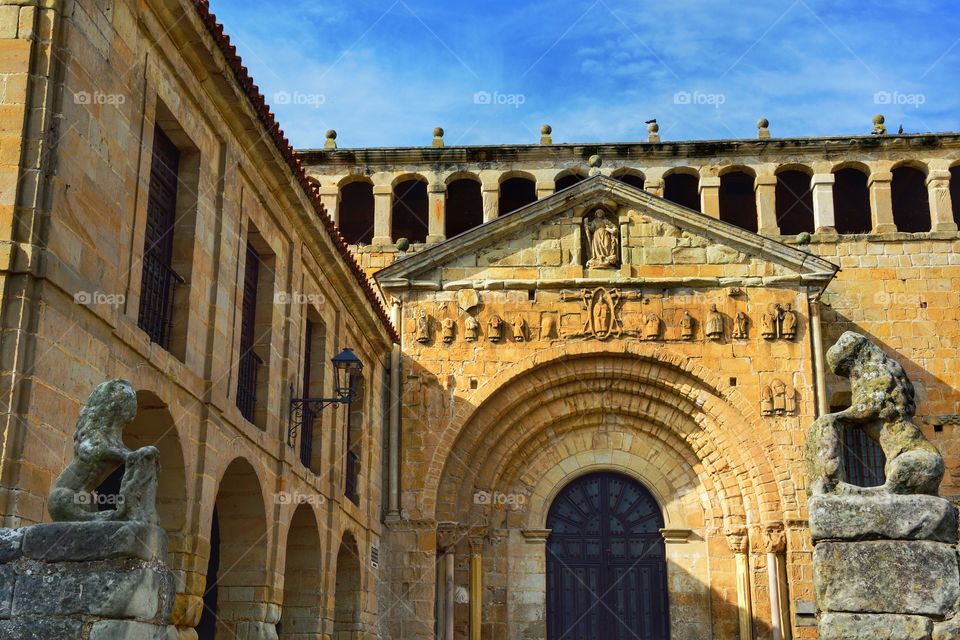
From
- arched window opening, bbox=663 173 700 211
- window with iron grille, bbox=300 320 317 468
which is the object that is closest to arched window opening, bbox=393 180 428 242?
arched window opening, bbox=663 173 700 211

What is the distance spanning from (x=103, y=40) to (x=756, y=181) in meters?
15.7

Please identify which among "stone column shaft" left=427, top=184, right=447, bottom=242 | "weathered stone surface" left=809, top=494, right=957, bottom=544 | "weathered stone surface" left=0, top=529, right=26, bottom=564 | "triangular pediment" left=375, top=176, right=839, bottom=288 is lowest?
"weathered stone surface" left=0, top=529, right=26, bottom=564

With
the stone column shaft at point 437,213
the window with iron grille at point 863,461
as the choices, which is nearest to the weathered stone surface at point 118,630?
the stone column shaft at point 437,213

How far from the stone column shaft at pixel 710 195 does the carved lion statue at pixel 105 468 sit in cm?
1745

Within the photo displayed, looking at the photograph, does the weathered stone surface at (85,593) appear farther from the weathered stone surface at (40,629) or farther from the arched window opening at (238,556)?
the arched window opening at (238,556)

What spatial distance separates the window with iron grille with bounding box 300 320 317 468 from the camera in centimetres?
1492

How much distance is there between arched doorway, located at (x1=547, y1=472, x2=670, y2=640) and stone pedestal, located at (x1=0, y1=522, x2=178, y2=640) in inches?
605

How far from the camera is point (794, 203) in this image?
909 inches

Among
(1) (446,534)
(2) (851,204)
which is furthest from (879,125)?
(1) (446,534)

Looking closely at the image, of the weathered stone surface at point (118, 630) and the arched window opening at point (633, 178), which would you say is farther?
the arched window opening at point (633, 178)

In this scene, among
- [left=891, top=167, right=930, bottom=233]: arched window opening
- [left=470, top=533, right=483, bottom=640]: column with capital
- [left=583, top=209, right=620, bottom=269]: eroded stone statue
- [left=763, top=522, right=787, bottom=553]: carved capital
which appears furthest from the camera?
[left=891, top=167, right=930, bottom=233]: arched window opening

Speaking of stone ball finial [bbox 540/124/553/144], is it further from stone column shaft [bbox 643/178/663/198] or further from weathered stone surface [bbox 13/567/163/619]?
weathered stone surface [bbox 13/567/163/619]

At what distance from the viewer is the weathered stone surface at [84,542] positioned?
507 centimetres

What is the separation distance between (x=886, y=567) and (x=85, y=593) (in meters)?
4.27
